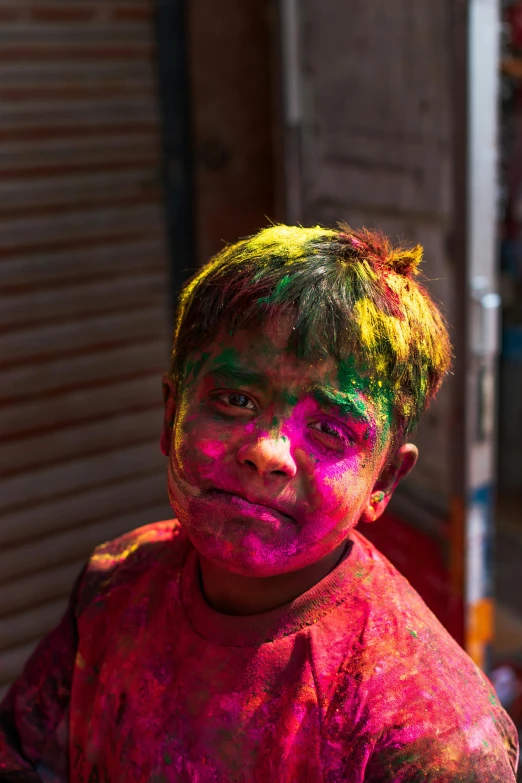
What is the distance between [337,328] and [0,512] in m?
2.45

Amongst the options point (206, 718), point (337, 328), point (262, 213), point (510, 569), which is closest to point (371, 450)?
point (337, 328)

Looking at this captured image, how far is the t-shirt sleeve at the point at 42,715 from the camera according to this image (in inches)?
70.6

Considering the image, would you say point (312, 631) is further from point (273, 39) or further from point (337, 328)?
point (273, 39)

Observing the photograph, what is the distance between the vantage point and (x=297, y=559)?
141 centimetres

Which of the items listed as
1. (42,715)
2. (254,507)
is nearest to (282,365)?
(254,507)

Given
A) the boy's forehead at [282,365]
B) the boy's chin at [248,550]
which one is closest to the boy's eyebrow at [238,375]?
the boy's forehead at [282,365]

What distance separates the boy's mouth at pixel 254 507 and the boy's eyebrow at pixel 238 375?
0.59 feet

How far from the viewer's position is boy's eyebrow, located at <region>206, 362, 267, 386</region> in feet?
4.64

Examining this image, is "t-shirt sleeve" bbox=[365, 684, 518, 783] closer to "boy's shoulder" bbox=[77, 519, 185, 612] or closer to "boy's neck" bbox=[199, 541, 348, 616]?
"boy's neck" bbox=[199, 541, 348, 616]

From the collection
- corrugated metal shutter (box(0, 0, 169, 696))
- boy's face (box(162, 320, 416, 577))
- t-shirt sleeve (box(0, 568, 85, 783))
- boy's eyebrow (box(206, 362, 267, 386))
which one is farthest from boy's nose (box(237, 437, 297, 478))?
corrugated metal shutter (box(0, 0, 169, 696))

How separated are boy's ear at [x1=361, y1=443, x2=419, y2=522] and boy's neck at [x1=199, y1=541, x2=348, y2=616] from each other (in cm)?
9

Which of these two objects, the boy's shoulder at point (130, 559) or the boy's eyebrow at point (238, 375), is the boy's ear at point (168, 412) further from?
the boy's shoulder at point (130, 559)

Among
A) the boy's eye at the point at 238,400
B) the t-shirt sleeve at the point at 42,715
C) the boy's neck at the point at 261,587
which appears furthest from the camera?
the t-shirt sleeve at the point at 42,715

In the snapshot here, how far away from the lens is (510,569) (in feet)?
17.9
